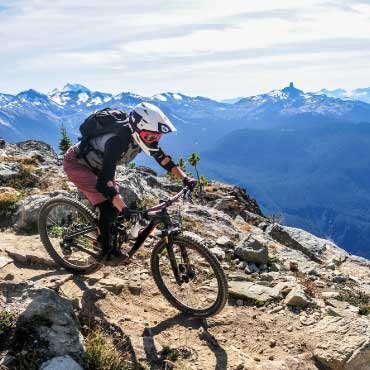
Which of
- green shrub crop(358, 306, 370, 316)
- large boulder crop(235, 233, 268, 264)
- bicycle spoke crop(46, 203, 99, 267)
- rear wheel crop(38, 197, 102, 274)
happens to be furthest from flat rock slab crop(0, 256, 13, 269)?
green shrub crop(358, 306, 370, 316)

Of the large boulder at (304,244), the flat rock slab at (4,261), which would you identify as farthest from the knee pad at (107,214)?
the large boulder at (304,244)

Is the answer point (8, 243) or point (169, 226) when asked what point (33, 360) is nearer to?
point (169, 226)

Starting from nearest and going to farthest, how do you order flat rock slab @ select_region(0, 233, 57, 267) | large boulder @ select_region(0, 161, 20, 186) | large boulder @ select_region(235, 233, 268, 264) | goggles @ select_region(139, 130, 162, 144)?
goggles @ select_region(139, 130, 162, 144)
flat rock slab @ select_region(0, 233, 57, 267)
large boulder @ select_region(235, 233, 268, 264)
large boulder @ select_region(0, 161, 20, 186)

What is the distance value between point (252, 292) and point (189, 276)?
2457 mm

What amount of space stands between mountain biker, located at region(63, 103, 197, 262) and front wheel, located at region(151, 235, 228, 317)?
1.02m

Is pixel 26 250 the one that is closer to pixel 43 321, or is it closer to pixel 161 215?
pixel 161 215

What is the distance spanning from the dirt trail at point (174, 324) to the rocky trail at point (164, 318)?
0.02m

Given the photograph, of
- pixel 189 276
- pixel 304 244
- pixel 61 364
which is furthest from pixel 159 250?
pixel 304 244

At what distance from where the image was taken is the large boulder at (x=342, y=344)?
8.70 m

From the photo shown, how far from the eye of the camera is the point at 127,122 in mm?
9086

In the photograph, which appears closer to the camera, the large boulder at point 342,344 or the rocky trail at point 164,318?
the rocky trail at point 164,318

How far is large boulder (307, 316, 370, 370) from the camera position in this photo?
8695 mm

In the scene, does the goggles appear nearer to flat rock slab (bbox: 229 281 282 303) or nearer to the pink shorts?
the pink shorts

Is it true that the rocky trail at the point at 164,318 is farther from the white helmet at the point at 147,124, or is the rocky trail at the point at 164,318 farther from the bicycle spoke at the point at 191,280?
the white helmet at the point at 147,124
